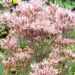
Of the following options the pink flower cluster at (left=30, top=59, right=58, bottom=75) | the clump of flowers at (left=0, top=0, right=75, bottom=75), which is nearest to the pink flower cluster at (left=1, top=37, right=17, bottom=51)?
the clump of flowers at (left=0, top=0, right=75, bottom=75)

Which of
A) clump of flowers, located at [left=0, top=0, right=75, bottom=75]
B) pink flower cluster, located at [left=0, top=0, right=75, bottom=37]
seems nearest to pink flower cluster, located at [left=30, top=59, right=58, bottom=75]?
clump of flowers, located at [left=0, top=0, right=75, bottom=75]

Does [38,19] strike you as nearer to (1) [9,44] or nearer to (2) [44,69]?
(1) [9,44]

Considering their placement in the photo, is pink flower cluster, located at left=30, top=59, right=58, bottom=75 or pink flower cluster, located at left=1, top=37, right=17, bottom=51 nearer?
pink flower cluster, located at left=30, top=59, right=58, bottom=75

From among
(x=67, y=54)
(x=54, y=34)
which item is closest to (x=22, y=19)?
(x=54, y=34)

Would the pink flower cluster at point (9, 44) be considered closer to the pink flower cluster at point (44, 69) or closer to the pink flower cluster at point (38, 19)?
the pink flower cluster at point (38, 19)

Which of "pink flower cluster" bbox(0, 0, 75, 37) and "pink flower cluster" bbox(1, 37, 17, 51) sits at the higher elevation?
"pink flower cluster" bbox(0, 0, 75, 37)

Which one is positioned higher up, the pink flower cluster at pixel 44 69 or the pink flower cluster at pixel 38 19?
the pink flower cluster at pixel 38 19

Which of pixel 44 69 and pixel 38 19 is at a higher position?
pixel 38 19

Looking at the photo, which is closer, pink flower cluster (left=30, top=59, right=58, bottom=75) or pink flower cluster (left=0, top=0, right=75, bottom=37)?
pink flower cluster (left=30, top=59, right=58, bottom=75)

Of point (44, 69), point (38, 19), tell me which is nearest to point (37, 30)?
point (38, 19)

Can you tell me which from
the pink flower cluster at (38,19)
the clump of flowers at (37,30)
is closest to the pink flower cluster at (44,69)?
the clump of flowers at (37,30)

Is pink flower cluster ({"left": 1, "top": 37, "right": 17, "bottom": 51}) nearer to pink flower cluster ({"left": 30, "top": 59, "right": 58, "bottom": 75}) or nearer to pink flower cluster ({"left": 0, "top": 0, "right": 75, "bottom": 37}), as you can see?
pink flower cluster ({"left": 0, "top": 0, "right": 75, "bottom": 37})
